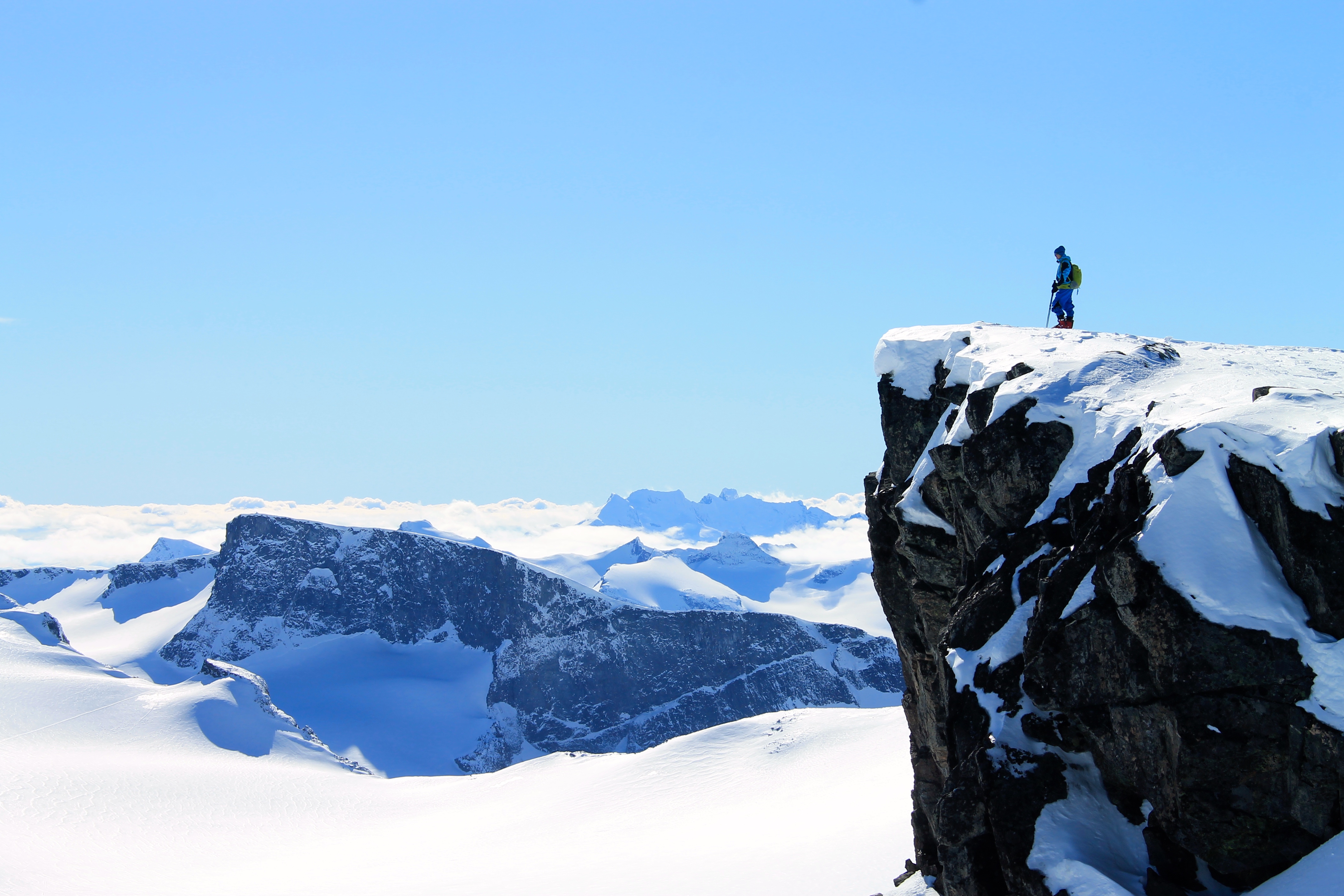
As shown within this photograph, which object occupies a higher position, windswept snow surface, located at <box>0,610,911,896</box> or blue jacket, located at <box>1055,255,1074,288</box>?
blue jacket, located at <box>1055,255,1074,288</box>

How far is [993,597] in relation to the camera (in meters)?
21.5

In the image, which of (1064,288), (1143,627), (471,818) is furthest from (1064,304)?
(471,818)

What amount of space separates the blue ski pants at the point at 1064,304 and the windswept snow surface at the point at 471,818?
63.5ft

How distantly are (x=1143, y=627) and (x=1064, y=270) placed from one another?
16.4 meters

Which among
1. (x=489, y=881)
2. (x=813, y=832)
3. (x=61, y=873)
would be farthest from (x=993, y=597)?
(x=61, y=873)

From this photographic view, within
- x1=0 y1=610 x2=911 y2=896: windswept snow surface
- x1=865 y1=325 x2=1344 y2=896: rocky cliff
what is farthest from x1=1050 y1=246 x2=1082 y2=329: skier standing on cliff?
x1=0 y1=610 x2=911 y2=896: windswept snow surface

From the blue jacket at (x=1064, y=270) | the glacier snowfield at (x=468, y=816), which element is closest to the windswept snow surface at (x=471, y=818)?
the glacier snowfield at (x=468, y=816)

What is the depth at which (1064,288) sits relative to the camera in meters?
30.9

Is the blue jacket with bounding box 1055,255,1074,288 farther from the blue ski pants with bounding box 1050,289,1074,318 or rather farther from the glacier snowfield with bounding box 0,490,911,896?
the glacier snowfield with bounding box 0,490,911,896

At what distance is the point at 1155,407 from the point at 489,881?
44299 millimetres

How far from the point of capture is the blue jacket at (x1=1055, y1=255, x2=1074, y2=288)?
3086 cm

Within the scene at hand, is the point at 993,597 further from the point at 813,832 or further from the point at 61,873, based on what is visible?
the point at 61,873

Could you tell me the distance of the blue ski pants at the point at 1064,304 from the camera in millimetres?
30984

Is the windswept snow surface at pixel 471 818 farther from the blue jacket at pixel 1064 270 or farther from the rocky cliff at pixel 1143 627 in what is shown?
the blue jacket at pixel 1064 270
